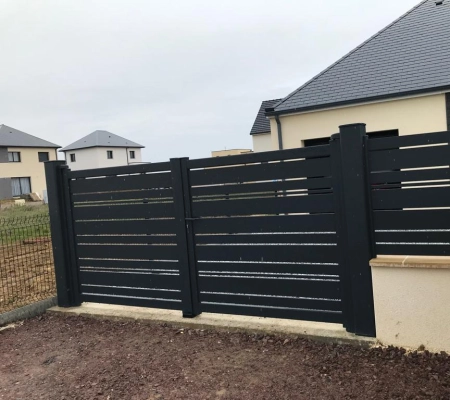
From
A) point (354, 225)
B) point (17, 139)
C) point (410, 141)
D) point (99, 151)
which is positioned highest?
point (17, 139)

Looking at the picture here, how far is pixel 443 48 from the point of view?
9875 mm

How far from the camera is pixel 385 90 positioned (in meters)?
9.54

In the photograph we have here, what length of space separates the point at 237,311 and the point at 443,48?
8.89 meters

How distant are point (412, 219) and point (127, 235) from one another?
9.26ft

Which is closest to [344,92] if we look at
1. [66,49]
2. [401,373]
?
[401,373]

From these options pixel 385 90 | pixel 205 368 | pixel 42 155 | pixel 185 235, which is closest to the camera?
pixel 205 368

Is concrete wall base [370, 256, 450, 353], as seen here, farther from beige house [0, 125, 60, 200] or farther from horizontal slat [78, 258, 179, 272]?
beige house [0, 125, 60, 200]

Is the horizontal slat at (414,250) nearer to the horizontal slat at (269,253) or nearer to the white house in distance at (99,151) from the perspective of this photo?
the horizontal slat at (269,253)

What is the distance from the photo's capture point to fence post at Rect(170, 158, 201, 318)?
4.14 meters

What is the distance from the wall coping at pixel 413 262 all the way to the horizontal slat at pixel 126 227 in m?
1.99

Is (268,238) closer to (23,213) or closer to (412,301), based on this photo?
(412,301)

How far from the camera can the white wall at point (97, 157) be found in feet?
194

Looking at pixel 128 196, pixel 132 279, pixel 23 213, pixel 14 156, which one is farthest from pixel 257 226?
pixel 14 156

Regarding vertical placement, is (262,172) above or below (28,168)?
below
